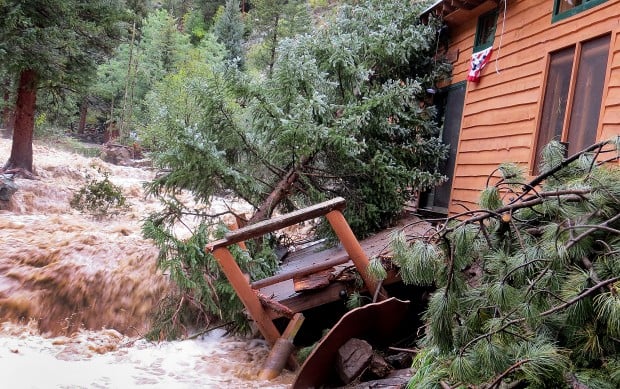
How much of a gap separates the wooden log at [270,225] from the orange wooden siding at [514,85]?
195 centimetres

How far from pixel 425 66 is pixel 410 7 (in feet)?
3.76

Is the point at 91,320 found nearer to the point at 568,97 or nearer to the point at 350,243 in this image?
the point at 350,243

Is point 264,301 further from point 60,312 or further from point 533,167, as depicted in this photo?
point 533,167

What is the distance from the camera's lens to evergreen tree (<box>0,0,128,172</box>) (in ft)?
36.2

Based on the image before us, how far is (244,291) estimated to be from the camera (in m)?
4.82

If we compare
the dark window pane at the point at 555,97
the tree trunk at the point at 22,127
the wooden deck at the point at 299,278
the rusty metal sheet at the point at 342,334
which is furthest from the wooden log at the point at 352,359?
the tree trunk at the point at 22,127

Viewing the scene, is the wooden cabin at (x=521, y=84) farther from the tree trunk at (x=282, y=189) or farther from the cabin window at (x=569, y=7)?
the tree trunk at (x=282, y=189)

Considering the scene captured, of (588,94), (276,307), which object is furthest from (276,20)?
(276,307)

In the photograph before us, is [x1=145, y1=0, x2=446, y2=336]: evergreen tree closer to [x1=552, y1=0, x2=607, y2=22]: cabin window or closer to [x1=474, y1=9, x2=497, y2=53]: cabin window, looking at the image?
[x1=474, y1=9, x2=497, y2=53]: cabin window

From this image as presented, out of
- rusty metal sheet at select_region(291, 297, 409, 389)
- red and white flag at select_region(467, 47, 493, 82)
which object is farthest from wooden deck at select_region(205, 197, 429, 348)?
red and white flag at select_region(467, 47, 493, 82)

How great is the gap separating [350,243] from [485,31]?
16.1ft

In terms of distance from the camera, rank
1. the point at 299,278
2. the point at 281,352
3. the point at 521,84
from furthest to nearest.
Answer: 1. the point at 521,84
2. the point at 299,278
3. the point at 281,352

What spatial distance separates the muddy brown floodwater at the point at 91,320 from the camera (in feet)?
16.0

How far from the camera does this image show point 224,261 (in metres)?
4.80
